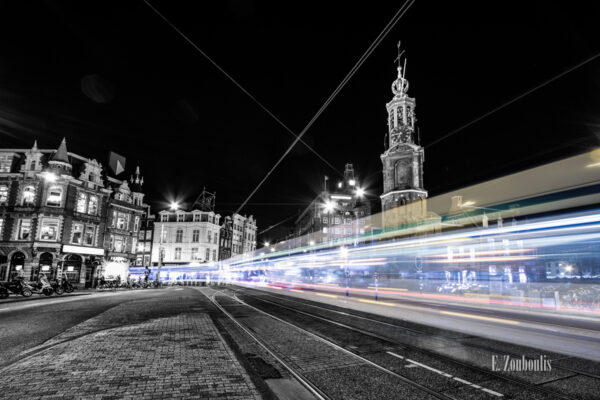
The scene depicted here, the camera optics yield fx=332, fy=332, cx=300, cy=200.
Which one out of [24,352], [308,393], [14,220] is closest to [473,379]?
[308,393]

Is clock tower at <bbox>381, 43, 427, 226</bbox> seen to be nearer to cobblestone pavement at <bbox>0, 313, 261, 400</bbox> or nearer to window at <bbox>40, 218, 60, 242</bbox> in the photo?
window at <bbox>40, 218, 60, 242</bbox>

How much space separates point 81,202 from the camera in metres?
41.9

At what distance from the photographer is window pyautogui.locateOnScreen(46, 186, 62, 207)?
38.6 meters

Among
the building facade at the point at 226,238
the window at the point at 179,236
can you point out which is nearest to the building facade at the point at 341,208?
the building facade at the point at 226,238

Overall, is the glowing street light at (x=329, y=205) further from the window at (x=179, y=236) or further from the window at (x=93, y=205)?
the window at (x=179, y=236)

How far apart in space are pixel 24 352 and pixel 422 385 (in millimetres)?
9341

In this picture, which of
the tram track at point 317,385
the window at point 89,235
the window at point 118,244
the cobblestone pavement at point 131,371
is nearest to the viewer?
the cobblestone pavement at point 131,371

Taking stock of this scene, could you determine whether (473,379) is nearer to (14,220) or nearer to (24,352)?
(24,352)

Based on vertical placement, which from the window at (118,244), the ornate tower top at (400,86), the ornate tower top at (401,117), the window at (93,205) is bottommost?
the window at (118,244)

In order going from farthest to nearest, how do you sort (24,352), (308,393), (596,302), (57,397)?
(596,302) → (24,352) → (308,393) → (57,397)

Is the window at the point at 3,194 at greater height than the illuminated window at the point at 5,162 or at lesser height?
lesser

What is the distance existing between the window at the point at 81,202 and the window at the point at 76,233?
2.02m

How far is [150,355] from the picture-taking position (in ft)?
25.1

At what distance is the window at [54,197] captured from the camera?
38.6 metres
